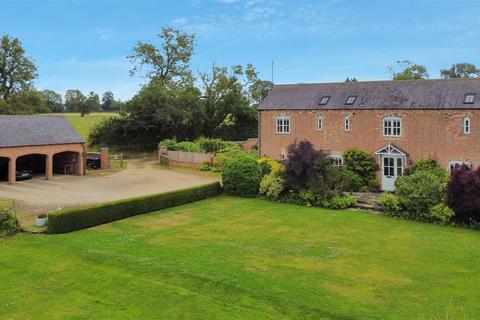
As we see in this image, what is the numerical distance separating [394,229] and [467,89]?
1262 centimetres

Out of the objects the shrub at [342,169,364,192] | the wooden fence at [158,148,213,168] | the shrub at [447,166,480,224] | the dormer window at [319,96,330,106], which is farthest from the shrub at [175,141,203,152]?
the shrub at [447,166,480,224]

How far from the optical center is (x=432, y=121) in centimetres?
2914

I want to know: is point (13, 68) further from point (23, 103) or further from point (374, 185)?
point (374, 185)

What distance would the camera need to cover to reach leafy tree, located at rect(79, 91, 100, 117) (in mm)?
97625

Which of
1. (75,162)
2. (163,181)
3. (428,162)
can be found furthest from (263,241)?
(75,162)

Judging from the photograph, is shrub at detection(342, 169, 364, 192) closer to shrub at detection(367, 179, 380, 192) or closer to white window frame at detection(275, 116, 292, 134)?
shrub at detection(367, 179, 380, 192)

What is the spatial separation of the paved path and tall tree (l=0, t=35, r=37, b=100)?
83.1 ft

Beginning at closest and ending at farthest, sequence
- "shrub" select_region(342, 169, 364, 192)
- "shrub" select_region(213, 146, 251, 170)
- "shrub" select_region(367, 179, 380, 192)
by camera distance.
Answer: "shrub" select_region(342, 169, 364, 192), "shrub" select_region(367, 179, 380, 192), "shrub" select_region(213, 146, 251, 170)

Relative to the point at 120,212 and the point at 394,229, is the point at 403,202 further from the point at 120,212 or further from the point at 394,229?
the point at 120,212

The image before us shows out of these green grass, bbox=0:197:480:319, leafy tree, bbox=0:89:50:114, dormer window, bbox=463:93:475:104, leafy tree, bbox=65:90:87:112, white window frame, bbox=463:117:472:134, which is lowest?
green grass, bbox=0:197:480:319

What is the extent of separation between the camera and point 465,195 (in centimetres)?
2194

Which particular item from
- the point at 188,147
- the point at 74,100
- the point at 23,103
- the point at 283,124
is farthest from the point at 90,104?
the point at 283,124

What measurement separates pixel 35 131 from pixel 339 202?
24.3 metres

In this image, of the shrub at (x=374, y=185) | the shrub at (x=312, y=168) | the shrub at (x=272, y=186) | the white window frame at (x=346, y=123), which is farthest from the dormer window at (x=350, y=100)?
the shrub at (x=272, y=186)
